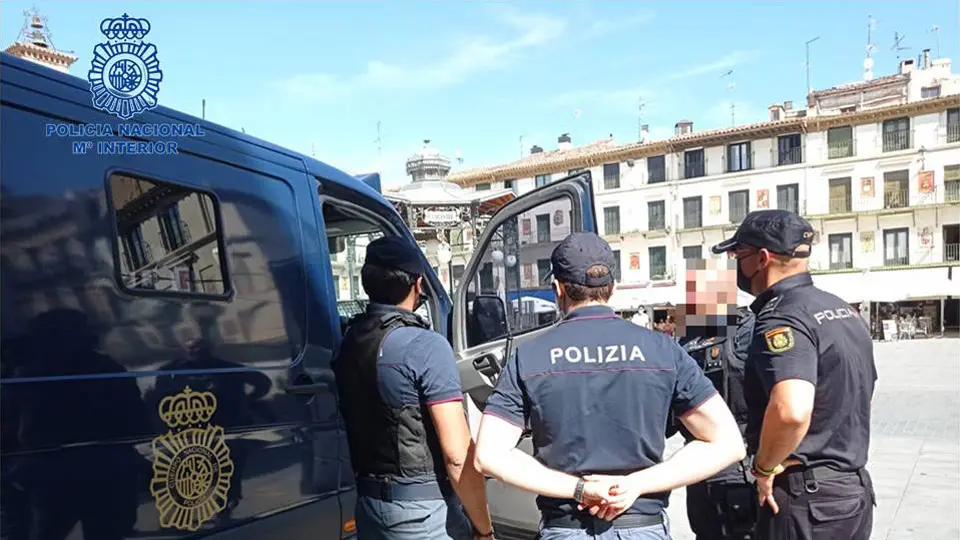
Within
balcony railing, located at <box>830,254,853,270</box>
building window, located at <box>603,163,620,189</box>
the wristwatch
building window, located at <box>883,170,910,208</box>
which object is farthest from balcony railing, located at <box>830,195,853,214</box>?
the wristwatch

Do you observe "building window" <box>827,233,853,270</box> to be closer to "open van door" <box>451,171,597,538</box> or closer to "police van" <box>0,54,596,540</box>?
"open van door" <box>451,171,597,538</box>

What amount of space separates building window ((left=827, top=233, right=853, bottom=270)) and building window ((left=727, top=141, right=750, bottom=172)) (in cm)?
558

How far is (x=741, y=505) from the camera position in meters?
2.84

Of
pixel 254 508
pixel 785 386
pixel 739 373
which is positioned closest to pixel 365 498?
pixel 254 508

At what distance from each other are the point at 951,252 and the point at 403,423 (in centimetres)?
3624

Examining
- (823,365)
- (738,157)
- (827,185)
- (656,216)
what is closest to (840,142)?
(827,185)

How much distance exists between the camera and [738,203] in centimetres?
3503

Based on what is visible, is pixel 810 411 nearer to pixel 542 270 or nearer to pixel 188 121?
pixel 542 270

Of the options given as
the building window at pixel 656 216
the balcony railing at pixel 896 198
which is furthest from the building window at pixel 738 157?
the balcony railing at pixel 896 198

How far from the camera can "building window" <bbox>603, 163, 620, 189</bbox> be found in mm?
38334

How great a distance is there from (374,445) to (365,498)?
216 mm

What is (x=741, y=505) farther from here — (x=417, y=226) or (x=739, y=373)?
(x=417, y=226)

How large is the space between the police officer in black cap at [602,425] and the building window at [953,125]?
36248 mm

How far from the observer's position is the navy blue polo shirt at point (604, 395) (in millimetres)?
1823
